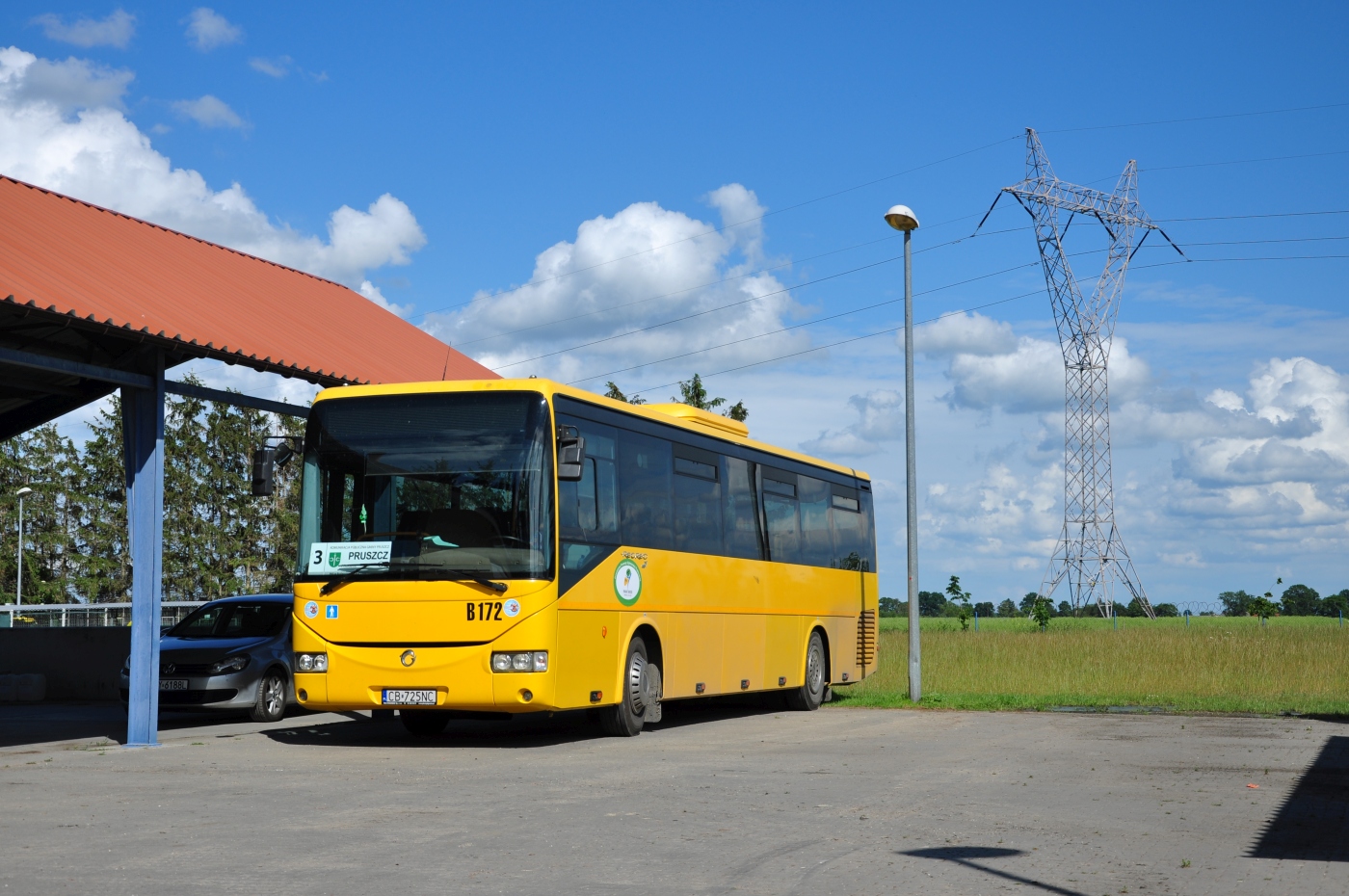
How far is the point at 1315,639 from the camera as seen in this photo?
118 feet

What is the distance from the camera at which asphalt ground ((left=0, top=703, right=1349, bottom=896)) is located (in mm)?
7535

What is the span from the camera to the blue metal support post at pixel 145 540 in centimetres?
1543

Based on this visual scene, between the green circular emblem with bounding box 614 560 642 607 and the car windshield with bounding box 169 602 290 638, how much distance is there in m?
5.97

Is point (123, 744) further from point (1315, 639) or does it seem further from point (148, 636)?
point (1315, 639)

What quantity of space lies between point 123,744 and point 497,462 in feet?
16.6

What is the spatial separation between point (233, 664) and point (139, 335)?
5.85m

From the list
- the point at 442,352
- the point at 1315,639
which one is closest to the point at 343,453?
the point at 442,352

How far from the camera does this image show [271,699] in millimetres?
19078

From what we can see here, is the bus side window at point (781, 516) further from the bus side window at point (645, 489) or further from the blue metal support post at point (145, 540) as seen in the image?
the blue metal support post at point (145, 540)

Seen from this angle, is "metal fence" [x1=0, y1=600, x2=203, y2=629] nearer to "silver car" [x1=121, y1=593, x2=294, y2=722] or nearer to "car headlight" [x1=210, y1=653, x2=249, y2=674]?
"silver car" [x1=121, y1=593, x2=294, y2=722]

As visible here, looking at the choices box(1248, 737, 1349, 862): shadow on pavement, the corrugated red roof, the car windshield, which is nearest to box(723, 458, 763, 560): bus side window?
the corrugated red roof

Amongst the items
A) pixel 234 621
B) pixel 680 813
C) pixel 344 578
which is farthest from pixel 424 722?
pixel 680 813

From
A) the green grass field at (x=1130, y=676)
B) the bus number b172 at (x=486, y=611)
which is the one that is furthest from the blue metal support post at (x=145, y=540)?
the green grass field at (x=1130, y=676)

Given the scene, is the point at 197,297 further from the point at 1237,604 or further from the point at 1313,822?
the point at 1237,604
